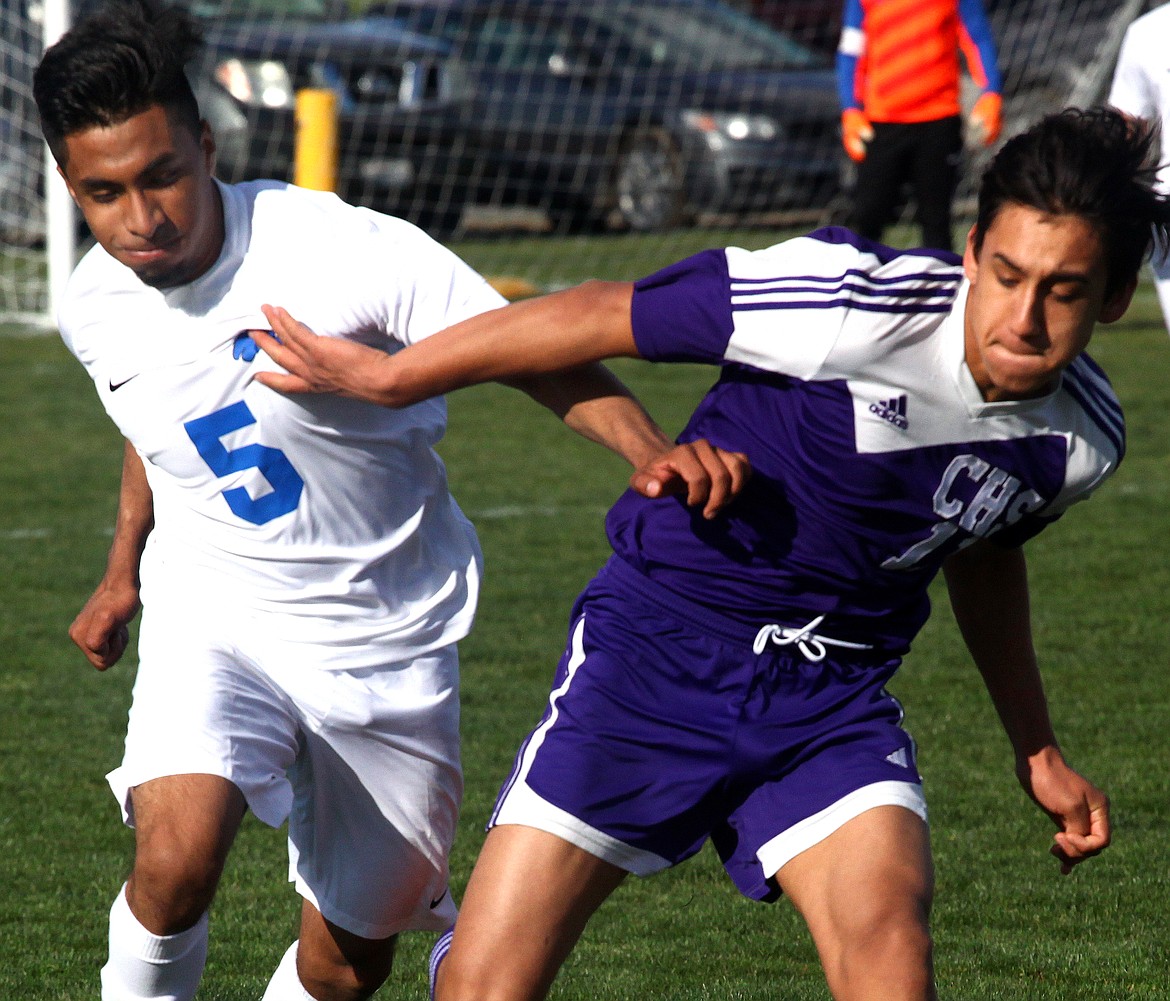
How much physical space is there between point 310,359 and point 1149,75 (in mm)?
3342

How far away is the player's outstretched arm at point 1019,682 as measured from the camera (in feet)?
10.2

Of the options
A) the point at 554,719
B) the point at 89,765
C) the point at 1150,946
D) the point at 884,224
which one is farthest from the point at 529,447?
the point at 554,719

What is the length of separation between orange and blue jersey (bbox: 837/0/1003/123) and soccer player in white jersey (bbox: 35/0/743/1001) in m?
7.92

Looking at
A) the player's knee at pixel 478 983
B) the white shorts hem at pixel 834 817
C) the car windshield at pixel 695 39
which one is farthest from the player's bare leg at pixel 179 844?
the car windshield at pixel 695 39

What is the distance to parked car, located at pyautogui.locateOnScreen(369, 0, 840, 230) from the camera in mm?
14969

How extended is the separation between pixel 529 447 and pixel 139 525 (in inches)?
224

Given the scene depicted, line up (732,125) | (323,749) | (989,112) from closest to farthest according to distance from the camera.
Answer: (323,749) → (989,112) → (732,125)

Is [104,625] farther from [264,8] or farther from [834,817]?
[264,8]

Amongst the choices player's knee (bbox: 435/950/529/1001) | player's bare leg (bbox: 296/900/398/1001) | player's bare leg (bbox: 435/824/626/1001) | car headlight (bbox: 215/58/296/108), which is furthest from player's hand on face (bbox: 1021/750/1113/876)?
car headlight (bbox: 215/58/296/108)

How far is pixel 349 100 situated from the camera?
14711mm

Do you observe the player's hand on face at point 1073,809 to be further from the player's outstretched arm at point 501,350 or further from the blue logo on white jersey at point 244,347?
the blue logo on white jersey at point 244,347

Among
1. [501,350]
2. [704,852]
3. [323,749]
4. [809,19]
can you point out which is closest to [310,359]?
[501,350]

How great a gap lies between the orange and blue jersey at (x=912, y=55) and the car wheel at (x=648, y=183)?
418 centimetres

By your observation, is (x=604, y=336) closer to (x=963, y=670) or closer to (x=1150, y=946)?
(x=1150, y=946)
